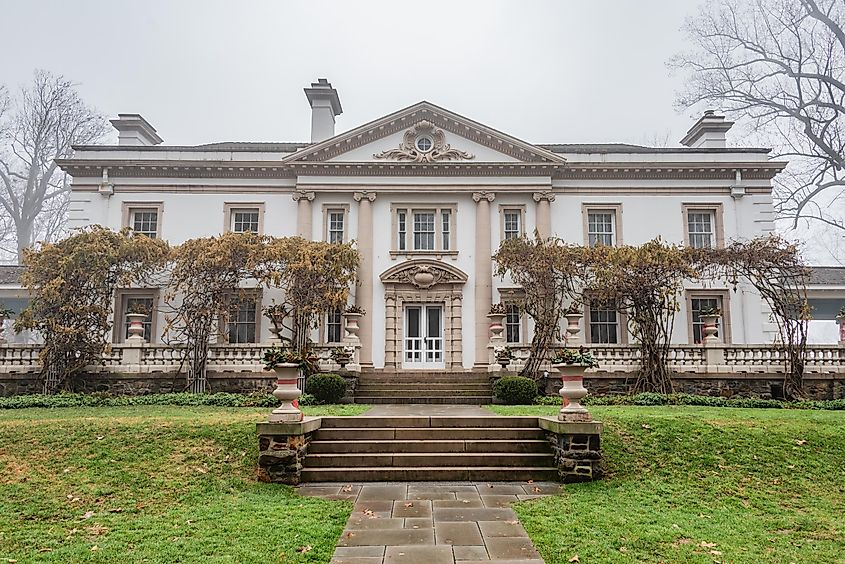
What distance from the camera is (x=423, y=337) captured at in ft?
66.0

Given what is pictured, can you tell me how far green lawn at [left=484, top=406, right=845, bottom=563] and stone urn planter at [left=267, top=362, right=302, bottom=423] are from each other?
3.56 metres

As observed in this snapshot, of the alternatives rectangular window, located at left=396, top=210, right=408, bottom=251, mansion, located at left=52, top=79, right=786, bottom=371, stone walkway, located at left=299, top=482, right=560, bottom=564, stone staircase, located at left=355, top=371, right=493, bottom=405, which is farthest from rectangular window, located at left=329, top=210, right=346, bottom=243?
stone walkway, located at left=299, top=482, right=560, bottom=564

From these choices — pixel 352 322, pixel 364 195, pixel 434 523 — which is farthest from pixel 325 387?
pixel 434 523

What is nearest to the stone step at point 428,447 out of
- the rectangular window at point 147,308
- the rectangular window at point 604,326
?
the rectangular window at point 604,326

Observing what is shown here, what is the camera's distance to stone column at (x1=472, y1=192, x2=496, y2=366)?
1975 centimetres

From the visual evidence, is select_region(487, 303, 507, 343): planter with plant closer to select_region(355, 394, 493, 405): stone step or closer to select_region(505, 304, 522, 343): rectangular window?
select_region(505, 304, 522, 343): rectangular window

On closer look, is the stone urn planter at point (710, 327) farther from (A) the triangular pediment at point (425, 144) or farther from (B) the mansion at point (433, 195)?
(A) the triangular pediment at point (425, 144)

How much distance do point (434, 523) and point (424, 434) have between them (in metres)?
3.31

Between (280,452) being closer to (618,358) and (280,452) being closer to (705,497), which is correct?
(705,497)

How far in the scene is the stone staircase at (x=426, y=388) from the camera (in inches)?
627

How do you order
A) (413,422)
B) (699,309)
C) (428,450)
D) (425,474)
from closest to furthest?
(425,474) → (428,450) → (413,422) → (699,309)

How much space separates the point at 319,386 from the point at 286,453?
645 centimetres

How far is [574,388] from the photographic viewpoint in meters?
8.91

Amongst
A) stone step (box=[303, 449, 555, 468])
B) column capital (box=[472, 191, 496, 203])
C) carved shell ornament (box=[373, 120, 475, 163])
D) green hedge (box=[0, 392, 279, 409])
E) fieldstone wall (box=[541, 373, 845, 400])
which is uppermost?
carved shell ornament (box=[373, 120, 475, 163])
